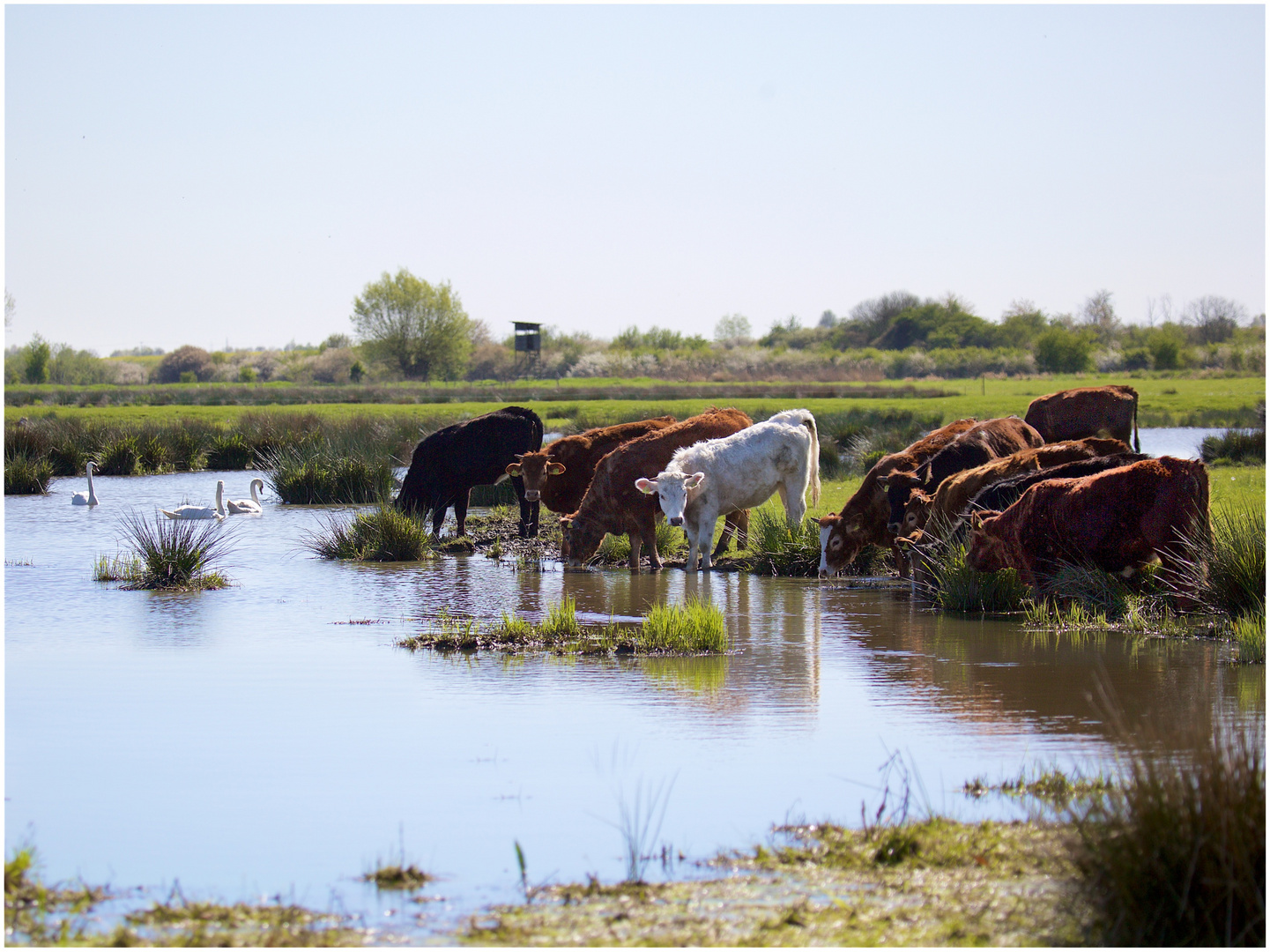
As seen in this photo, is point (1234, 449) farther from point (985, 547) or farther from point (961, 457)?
point (985, 547)

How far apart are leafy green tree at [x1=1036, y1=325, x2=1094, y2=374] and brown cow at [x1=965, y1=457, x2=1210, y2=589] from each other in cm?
8974

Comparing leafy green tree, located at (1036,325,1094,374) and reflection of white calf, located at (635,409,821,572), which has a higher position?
leafy green tree, located at (1036,325,1094,374)

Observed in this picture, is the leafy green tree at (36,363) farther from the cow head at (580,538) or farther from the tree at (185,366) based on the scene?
the cow head at (580,538)

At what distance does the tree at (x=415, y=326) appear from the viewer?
372 feet

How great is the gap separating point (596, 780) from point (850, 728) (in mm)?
2068

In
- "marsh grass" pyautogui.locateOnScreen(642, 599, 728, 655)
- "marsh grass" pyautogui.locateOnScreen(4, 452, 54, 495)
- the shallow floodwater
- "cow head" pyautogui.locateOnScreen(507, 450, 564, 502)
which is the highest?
"cow head" pyautogui.locateOnScreen(507, 450, 564, 502)

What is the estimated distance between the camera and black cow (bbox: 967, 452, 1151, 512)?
1330cm

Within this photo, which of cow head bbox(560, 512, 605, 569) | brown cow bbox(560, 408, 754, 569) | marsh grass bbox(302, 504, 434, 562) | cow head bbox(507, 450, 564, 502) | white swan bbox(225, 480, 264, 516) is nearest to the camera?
brown cow bbox(560, 408, 754, 569)

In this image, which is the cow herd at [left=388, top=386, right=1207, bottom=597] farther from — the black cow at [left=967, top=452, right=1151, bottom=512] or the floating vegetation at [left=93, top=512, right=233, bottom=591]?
the floating vegetation at [left=93, top=512, right=233, bottom=591]

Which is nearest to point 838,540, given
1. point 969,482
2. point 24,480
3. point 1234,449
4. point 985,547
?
point 969,482

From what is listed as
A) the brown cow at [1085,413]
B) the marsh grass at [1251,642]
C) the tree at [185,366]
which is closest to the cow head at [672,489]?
the marsh grass at [1251,642]

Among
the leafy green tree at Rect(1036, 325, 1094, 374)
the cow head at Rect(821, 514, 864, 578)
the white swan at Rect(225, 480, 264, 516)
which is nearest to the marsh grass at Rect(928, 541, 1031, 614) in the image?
the cow head at Rect(821, 514, 864, 578)

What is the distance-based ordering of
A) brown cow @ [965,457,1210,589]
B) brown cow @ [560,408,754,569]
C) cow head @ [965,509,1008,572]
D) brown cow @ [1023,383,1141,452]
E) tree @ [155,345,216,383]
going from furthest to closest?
tree @ [155,345,216,383] → brown cow @ [1023,383,1141,452] → brown cow @ [560,408,754,569] → cow head @ [965,509,1008,572] → brown cow @ [965,457,1210,589]

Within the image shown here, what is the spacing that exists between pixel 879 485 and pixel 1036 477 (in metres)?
2.30
